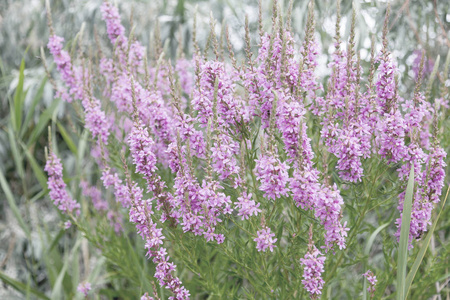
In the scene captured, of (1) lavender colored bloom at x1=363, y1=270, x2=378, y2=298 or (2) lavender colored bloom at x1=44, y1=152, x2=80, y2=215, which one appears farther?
(2) lavender colored bloom at x1=44, y1=152, x2=80, y2=215

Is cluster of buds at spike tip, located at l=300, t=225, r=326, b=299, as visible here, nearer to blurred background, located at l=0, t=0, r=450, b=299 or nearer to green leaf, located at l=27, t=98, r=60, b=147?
blurred background, located at l=0, t=0, r=450, b=299

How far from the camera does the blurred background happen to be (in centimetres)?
360

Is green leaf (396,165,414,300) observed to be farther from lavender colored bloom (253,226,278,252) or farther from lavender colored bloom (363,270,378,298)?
lavender colored bloom (253,226,278,252)

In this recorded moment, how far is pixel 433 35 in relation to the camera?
362 centimetres

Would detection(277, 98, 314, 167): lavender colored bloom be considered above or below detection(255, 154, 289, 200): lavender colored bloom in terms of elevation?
above

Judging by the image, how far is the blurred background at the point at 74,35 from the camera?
11.8 feet

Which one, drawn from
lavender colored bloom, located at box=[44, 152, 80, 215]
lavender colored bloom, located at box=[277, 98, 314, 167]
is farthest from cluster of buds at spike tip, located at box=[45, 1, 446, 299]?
lavender colored bloom, located at box=[44, 152, 80, 215]

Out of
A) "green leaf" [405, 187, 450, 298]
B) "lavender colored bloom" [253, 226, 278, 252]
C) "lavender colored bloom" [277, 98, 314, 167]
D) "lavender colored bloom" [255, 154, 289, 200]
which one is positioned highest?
"lavender colored bloom" [277, 98, 314, 167]

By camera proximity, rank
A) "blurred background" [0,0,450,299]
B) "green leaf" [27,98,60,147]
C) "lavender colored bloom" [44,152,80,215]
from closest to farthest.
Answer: "lavender colored bloom" [44,152,80,215] < "green leaf" [27,98,60,147] < "blurred background" [0,0,450,299]

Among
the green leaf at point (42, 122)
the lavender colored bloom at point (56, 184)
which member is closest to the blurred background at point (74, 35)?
the green leaf at point (42, 122)

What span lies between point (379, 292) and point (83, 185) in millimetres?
2069

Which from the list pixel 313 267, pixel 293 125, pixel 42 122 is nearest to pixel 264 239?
pixel 313 267

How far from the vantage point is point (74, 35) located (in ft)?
13.8

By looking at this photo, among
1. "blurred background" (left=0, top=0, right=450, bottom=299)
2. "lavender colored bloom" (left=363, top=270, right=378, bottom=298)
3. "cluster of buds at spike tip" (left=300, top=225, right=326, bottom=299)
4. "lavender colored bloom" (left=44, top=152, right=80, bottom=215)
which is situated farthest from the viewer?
"blurred background" (left=0, top=0, right=450, bottom=299)
